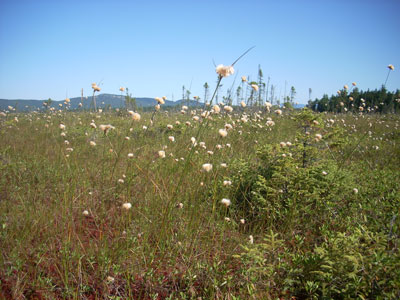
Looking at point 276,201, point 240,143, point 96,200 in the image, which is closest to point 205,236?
point 276,201

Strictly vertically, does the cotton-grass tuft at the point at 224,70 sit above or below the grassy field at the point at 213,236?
above

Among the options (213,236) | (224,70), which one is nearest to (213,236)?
(213,236)

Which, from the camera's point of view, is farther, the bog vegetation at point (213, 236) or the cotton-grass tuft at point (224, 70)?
the cotton-grass tuft at point (224, 70)

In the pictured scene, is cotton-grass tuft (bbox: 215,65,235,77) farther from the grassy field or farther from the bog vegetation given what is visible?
the grassy field

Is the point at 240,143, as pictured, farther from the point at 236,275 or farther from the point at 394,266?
the point at 394,266

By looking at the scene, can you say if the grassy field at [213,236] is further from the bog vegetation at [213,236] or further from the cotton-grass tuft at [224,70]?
the cotton-grass tuft at [224,70]

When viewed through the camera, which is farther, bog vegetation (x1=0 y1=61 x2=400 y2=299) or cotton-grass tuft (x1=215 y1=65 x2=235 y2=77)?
cotton-grass tuft (x1=215 y1=65 x2=235 y2=77)

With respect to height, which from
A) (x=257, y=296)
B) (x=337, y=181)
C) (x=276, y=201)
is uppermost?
(x=337, y=181)

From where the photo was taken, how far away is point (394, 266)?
1112 millimetres

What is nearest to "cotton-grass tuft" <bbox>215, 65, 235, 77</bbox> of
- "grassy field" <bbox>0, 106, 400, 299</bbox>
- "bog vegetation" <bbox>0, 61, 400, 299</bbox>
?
"bog vegetation" <bbox>0, 61, 400, 299</bbox>

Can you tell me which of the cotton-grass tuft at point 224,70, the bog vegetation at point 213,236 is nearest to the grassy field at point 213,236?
the bog vegetation at point 213,236

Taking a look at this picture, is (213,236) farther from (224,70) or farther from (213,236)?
(224,70)

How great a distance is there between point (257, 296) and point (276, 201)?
3.17 ft

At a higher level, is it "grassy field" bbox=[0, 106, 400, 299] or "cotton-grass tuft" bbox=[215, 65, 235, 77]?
"cotton-grass tuft" bbox=[215, 65, 235, 77]
